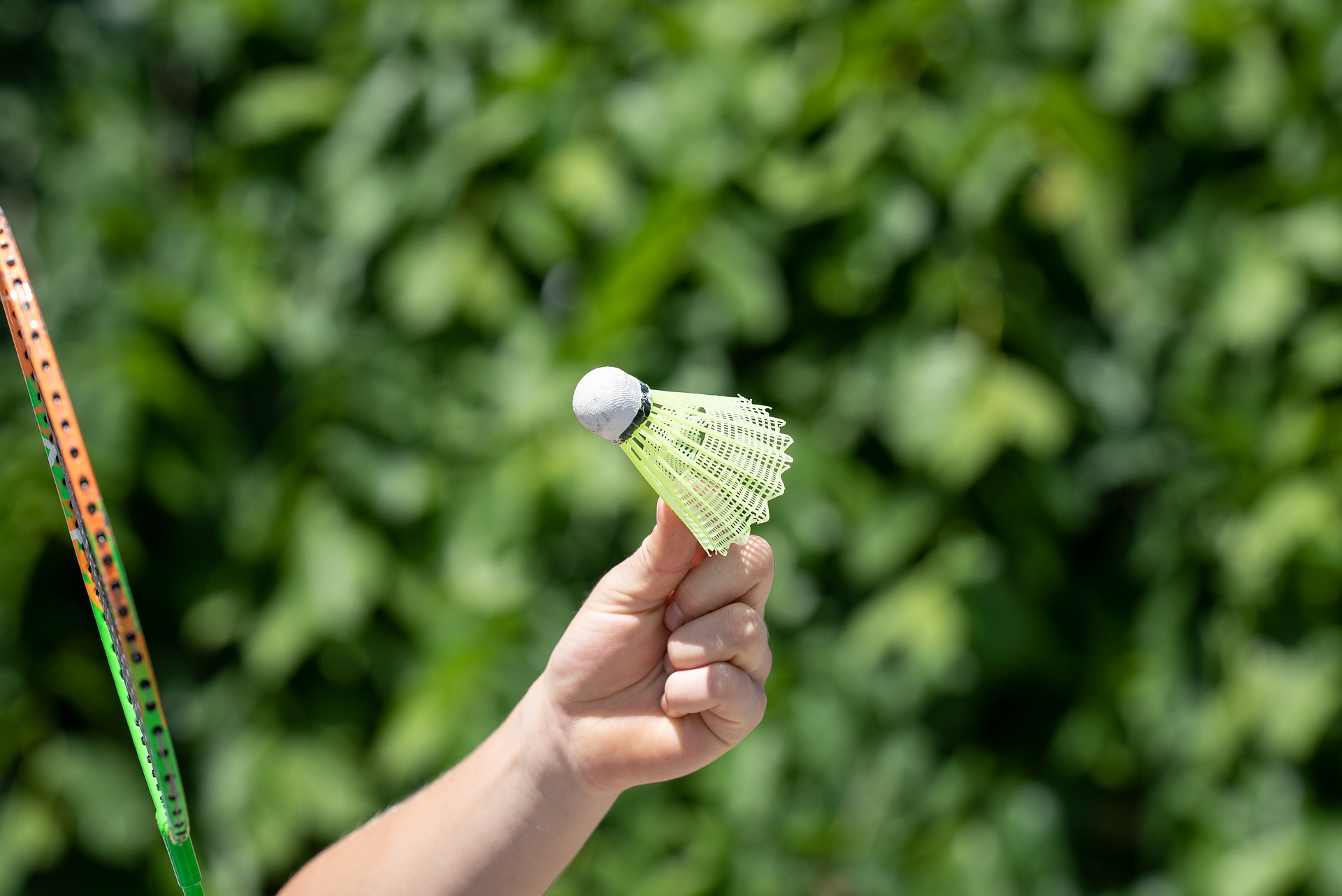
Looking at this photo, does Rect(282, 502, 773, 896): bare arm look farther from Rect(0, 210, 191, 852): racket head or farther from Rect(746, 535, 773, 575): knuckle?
Rect(0, 210, 191, 852): racket head

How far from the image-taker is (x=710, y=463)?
0.82 m

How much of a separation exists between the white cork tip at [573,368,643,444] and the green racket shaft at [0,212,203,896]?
11.3 inches

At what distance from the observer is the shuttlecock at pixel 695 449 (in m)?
0.73

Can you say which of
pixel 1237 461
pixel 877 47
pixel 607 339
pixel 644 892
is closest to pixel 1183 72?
pixel 877 47

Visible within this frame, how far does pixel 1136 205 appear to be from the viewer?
164 centimetres

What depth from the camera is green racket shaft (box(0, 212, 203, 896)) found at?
0.69m

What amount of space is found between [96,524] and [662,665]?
1.39 ft

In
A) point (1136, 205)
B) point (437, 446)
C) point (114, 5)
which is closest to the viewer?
point (1136, 205)

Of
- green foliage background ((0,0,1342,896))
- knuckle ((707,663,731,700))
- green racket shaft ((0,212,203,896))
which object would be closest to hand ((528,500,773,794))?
knuckle ((707,663,731,700))

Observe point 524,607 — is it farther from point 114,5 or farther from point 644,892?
point 114,5

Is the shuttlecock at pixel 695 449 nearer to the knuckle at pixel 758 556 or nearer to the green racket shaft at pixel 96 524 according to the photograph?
the knuckle at pixel 758 556

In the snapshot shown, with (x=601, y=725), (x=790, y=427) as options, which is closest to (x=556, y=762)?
(x=601, y=725)

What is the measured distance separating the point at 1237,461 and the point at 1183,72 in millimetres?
540

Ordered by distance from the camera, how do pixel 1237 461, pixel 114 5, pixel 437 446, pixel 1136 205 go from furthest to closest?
pixel 114 5, pixel 437 446, pixel 1136 205, pixel 1237 461
